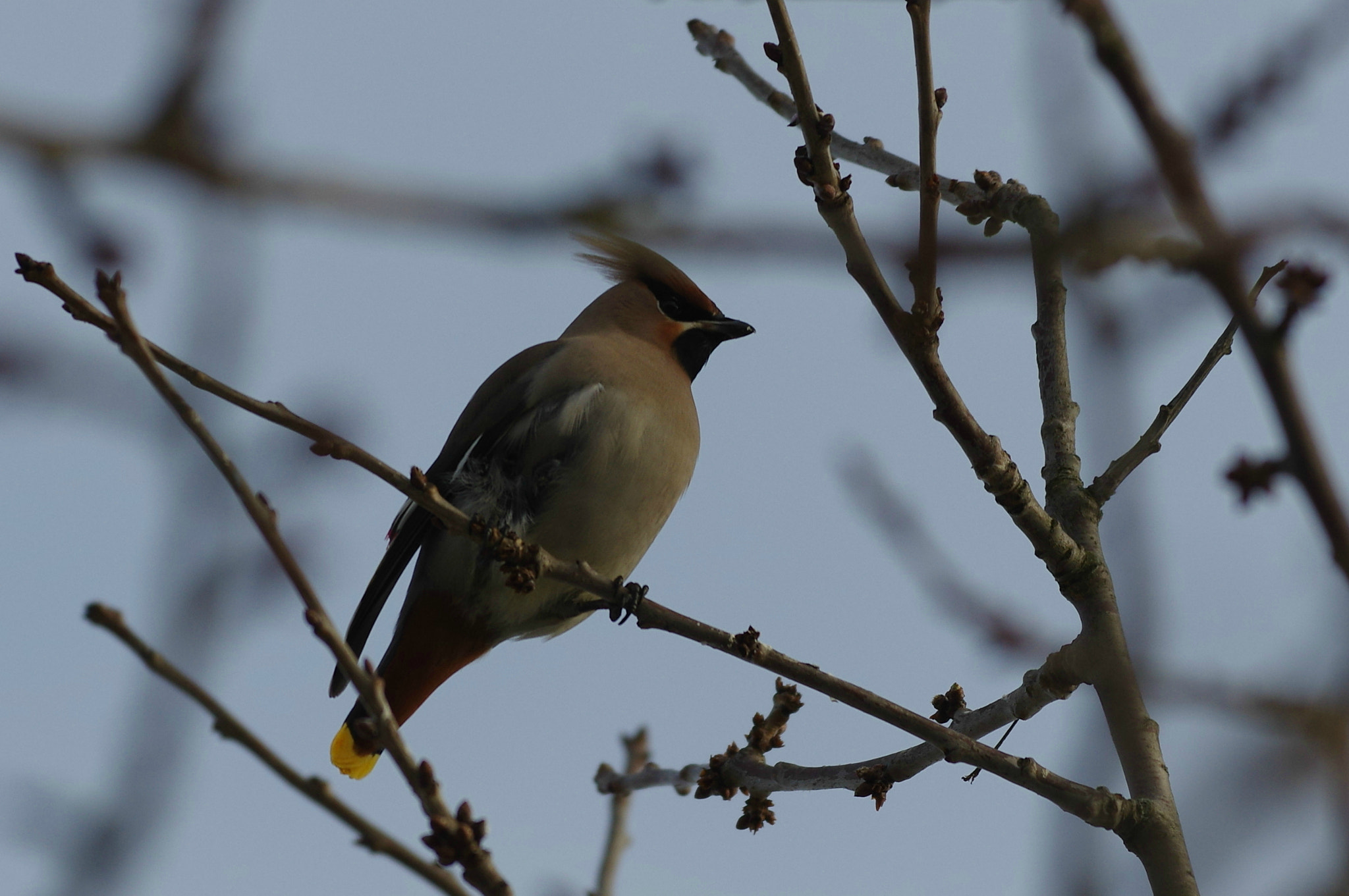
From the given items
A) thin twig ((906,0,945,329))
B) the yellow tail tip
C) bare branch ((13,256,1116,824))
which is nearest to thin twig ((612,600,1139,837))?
bare branch ((13,256,1116,824))

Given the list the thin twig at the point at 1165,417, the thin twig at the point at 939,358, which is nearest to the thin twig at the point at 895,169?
the thin twig at the point at 939,358

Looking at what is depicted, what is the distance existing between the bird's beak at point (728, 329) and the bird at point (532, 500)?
2.81ft

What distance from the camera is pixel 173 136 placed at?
1.10 m

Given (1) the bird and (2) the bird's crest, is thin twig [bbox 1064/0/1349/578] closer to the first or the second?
(1) the bird

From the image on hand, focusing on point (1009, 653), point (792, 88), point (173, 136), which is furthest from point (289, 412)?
point (173, 136)

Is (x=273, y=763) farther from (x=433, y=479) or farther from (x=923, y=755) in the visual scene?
(x=433, y=479)

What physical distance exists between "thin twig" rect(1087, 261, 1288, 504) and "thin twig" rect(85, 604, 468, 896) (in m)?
1.78

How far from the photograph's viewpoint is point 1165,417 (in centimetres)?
312

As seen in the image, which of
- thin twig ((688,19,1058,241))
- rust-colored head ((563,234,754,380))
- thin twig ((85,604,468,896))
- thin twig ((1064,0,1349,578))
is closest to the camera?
thin twig ((1064,0,1349,578))

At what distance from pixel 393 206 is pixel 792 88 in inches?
60.1

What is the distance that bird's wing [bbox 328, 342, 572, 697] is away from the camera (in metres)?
4.23

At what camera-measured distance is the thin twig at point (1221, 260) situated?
1.07m

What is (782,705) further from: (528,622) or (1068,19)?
(1068,19)

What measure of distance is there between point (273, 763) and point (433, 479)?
2567 mm
